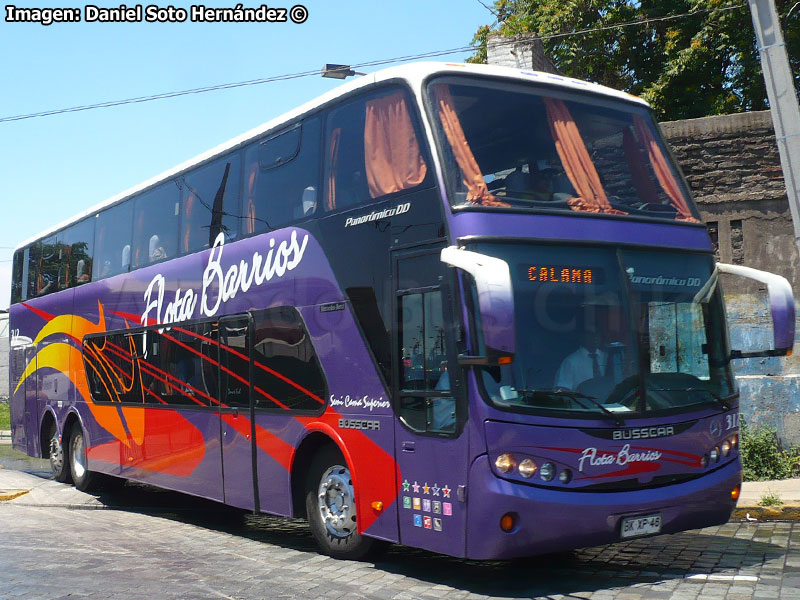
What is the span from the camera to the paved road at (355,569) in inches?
304

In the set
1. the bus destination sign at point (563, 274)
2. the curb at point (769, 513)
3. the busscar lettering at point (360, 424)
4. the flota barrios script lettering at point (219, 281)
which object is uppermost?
the flota barrios script lettering at point (219, 281)

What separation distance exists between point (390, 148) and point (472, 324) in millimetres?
1944

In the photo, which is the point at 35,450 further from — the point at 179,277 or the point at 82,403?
the point at 179,277

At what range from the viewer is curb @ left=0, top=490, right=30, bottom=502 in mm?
15023

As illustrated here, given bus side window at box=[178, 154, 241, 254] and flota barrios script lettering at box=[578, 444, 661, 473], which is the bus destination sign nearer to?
flota barrios script lettering at box=[578, 444, 661, 473]

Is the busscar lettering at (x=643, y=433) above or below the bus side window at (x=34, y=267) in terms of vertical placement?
below

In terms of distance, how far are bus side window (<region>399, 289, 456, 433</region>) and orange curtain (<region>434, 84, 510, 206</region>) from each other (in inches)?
31.3

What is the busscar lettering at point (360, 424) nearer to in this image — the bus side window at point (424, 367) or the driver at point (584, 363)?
the bus side window at point (424, 367)

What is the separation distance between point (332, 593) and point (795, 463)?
27.1ft

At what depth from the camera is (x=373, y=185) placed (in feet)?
29.0

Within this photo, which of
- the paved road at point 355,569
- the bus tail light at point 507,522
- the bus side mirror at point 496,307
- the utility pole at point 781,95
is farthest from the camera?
the utility pole at point 781,95

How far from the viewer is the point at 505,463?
7336 mm

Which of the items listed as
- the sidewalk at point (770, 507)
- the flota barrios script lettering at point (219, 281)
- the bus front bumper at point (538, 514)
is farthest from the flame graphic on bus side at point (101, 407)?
the sidewalk at point (770, 507)

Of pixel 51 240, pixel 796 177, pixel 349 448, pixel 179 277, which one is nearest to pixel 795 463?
pixel 796 177
